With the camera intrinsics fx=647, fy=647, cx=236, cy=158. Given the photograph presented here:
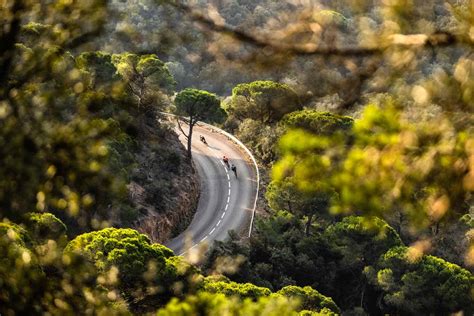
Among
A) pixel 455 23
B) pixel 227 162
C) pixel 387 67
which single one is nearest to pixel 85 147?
pixel 387 67

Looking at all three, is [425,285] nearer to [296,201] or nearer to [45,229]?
[296,201]

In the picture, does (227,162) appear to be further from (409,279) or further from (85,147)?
(85,147)

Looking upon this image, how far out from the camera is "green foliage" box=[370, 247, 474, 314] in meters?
24.9

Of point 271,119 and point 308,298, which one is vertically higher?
point 271,119

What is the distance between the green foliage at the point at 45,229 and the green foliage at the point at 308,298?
868cm

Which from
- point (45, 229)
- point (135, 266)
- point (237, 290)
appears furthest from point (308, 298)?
point (45, 229)

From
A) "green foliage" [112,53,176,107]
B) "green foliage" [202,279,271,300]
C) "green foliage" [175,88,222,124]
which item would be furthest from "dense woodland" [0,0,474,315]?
"green foliage" [175,88,222,124]

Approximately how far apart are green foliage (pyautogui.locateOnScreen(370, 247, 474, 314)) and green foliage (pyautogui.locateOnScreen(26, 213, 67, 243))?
616 inches

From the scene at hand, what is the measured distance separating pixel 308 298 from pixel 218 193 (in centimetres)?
1684

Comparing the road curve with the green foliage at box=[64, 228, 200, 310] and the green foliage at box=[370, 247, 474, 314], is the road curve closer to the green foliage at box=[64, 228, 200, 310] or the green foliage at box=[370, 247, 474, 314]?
the green foliage at box=[370, 247, 474, 314]

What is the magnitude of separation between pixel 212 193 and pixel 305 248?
10.2 meters

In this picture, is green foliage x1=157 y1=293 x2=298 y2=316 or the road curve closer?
green foliage x1=157 y1=293 x2=298 y2=316

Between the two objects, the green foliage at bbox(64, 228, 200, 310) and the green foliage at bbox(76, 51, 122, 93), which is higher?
the green foliage at bbox(76, 51, 122, 93)

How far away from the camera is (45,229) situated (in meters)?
13.6
